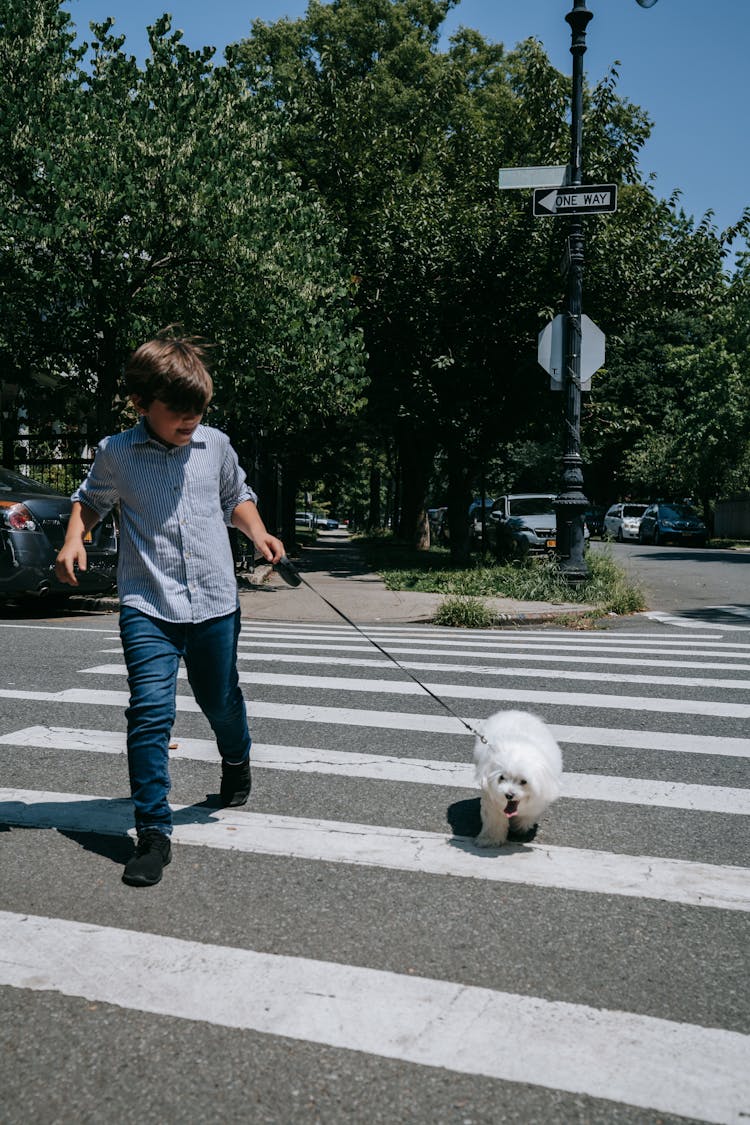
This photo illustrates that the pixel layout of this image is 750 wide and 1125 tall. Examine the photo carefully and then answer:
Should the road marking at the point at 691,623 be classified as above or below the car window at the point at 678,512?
below

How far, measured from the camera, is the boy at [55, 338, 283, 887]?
3.89m

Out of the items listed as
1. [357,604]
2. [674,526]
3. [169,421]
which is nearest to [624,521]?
[674,526]

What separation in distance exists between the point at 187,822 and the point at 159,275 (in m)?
12.0

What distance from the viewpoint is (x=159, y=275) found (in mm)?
15133

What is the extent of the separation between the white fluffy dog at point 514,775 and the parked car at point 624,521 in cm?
4158

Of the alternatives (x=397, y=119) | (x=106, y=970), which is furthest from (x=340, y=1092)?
(x=397, y=119)

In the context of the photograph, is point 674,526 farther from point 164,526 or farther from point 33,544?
point 164,526

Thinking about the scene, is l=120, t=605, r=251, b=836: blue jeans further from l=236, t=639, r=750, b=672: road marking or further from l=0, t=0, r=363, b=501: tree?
Result: l=0, t=0, r=363, b=501: tree

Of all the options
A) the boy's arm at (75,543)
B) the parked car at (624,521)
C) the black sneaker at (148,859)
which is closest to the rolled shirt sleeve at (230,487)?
the boy's arm at (75,543)

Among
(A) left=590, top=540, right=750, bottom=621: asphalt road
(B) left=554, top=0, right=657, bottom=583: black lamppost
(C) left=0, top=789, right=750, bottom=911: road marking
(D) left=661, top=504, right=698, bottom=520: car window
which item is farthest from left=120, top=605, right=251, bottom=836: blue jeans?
(D) left=661, top=504, right=698, bottom=520: car window

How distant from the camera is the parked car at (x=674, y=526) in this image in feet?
133

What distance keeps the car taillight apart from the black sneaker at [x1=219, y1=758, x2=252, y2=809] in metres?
7.81

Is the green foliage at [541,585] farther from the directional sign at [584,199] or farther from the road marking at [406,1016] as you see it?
the road marking at [406,1016]

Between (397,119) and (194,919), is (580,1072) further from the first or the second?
(397,119)
